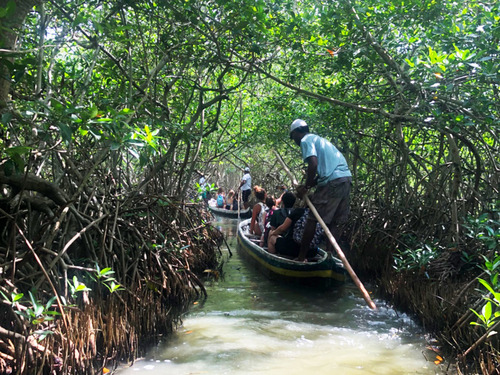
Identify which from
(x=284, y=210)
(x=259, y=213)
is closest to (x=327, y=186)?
(x=284, y=210)

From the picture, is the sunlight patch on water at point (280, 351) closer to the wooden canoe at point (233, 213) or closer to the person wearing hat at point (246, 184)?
the person wearing hat at point (246, 184)

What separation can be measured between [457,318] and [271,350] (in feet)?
4.41

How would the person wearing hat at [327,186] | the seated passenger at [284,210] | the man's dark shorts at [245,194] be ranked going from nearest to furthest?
the person wearing hat at [327,186]
the seated passenger at [284,210]
the man's dark shorts at [245,194]

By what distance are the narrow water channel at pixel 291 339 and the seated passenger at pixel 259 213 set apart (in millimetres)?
2233

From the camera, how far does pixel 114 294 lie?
117 inches

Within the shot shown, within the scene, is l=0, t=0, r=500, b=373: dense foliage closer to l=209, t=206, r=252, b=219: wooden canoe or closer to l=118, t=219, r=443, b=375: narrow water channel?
l=118, t=219, r=443, b=375: narrow water channel

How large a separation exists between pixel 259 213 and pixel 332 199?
103 inches

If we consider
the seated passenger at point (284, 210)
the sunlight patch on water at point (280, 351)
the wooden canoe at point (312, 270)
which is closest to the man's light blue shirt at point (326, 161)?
the seated passenger at point (284, 210)

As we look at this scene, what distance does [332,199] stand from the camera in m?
4.45

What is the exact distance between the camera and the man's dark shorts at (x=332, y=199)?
4.44 metres

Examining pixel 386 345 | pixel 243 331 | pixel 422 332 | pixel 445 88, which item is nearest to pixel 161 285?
pixel 243 331

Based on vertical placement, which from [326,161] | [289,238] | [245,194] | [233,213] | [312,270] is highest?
[326,161]

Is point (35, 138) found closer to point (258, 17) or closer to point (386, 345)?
point (258, 17)

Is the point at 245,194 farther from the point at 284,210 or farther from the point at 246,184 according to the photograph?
the point at 284,210
